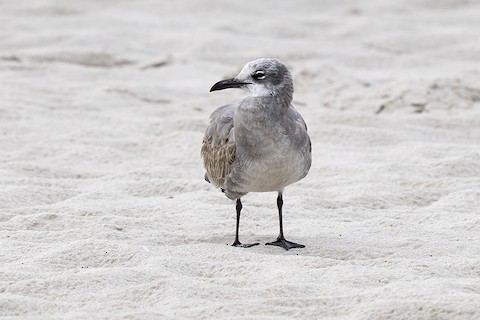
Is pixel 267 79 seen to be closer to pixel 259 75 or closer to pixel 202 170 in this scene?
pixel 259 75

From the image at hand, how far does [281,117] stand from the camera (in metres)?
4.82

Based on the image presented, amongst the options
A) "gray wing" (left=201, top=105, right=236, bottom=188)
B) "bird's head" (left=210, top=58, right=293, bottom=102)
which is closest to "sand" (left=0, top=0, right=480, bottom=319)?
"gray wing" (left=201, top=105, right=236, bottom=188)

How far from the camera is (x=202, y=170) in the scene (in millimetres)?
6367

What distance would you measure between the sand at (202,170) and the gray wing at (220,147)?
30cm

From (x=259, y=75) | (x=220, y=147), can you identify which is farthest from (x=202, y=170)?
(x=259, y=75)

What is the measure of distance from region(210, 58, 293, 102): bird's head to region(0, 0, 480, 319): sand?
70 cm

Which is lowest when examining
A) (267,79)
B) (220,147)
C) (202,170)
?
(202,170)

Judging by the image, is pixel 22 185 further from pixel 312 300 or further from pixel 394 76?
pixel 394 76

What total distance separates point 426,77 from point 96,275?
4.73 m

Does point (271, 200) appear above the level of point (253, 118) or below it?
below

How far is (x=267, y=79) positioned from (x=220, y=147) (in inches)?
15.3

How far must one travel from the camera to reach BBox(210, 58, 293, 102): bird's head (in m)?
Result: 4.88

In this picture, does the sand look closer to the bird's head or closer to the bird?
the bird

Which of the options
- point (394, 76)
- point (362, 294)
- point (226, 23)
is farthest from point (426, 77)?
point (362, 294)
